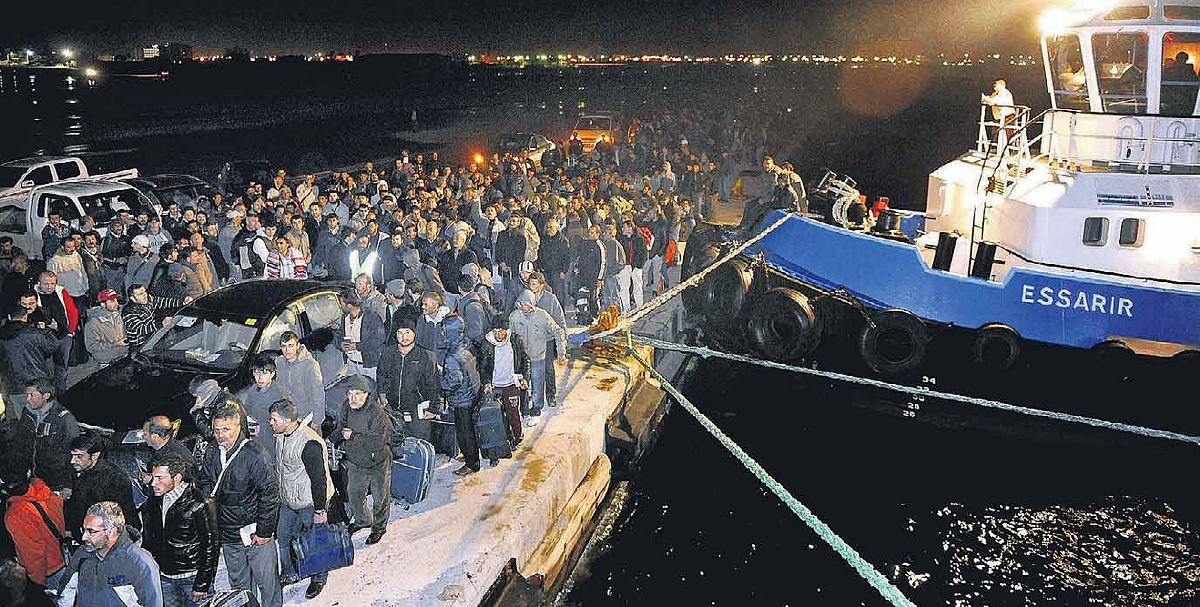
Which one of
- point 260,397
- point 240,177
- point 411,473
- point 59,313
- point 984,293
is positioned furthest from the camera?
point 240,177

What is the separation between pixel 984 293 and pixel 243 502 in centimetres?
968

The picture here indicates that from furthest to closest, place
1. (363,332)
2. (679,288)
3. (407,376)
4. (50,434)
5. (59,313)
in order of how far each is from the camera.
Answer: (679,288), (59,313), (363,332), (407,376), (50,434)

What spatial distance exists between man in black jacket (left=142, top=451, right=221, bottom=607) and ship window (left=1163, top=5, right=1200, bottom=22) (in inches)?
494

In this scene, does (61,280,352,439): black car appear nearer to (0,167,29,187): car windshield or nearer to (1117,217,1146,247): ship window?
(1117,217,1146,247): ship window

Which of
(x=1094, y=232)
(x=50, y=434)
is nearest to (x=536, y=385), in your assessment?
(x=50, y=434)

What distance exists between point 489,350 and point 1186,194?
9.06 m

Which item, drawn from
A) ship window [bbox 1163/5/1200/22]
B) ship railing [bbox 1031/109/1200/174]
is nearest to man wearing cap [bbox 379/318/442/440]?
ship railing [bbox 1031/109/1200/174]

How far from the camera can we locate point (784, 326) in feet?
41.9

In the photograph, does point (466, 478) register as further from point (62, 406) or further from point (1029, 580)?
point (1029, 580)

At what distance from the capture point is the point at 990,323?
11.8 m

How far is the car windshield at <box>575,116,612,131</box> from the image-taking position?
103 ft

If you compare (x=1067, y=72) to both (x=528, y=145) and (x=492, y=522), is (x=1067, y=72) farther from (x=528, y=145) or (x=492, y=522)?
(x=528, y=145)

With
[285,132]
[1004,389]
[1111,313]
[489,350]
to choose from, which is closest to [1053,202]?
[1111,313]

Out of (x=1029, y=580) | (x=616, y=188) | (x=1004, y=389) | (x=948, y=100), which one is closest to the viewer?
(x=1029, y=580)
